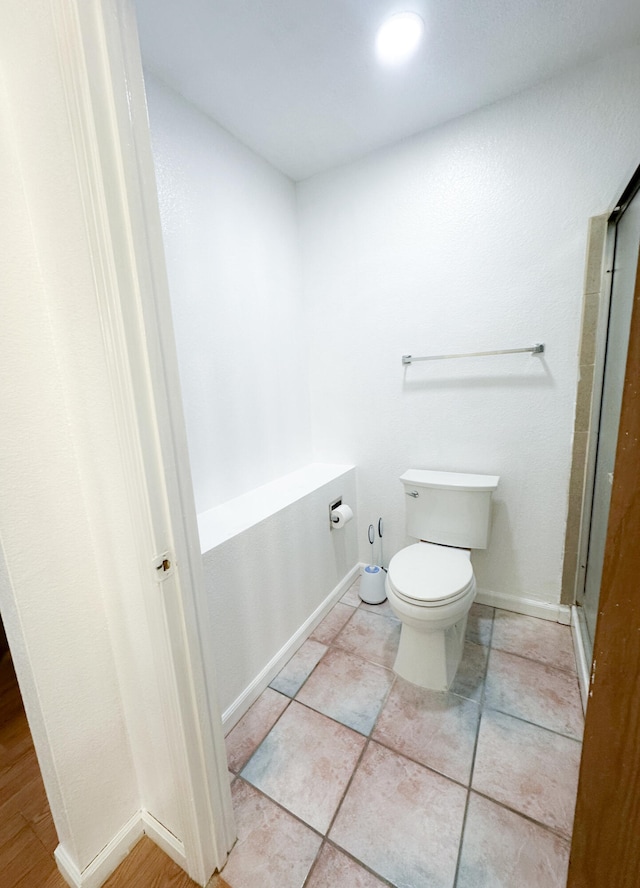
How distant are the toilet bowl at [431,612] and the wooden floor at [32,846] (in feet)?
2.85

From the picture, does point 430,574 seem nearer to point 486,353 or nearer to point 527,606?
point 527,606

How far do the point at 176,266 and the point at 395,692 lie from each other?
6.27 feet

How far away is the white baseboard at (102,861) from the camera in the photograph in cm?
85

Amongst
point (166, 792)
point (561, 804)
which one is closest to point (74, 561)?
point (166, 792)

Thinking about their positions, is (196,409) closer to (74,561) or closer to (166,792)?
(74,561)

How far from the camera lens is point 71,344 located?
2.29 ft

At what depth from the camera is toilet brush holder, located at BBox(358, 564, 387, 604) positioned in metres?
1.93

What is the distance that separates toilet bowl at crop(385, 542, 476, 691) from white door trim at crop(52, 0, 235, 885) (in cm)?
76

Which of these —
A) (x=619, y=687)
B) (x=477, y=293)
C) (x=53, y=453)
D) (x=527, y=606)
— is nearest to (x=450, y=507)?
(x=527, y=606)

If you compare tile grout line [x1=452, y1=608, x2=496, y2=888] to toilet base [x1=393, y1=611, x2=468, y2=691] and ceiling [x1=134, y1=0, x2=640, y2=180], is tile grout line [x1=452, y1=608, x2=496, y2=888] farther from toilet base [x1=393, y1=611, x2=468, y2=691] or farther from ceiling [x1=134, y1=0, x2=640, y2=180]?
ceiling [x1=134, y1=0, x2=640, y2=180]

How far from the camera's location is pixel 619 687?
1.21 ft

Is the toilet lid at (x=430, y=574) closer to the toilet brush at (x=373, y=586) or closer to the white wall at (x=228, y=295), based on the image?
the toilet brush at (x=373, y=586)

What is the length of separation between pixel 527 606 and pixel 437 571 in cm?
73

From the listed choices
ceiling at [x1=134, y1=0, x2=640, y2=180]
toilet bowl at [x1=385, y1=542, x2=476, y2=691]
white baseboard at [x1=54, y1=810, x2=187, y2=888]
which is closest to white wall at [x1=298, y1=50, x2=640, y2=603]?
ceiling at [x1=134, y1=0, x2=640, y2=180]
